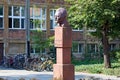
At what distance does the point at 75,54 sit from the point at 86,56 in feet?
4.92

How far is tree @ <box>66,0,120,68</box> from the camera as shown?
27.9m

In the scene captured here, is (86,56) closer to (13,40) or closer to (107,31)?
(13,40)

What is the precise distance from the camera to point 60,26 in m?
15.5

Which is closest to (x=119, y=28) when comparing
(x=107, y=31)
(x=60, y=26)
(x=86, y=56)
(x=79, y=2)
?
(x=107, y=31)

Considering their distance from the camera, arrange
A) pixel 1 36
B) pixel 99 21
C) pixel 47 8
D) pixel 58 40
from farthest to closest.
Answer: pixel 47 8, pixel 1 36, pixel 99 21, pixel 58 40

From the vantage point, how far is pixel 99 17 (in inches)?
1104

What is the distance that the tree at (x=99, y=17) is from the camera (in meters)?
27.9

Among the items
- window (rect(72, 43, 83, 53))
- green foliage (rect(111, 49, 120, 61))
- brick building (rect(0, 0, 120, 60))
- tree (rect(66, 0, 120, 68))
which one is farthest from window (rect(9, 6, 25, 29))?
tree (rect(66, 0, 120, 68))

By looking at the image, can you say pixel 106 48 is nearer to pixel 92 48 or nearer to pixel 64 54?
pixel 64 54

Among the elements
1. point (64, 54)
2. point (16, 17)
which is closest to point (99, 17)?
point (64, 54)

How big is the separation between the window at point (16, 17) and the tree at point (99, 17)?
1423 centimetres

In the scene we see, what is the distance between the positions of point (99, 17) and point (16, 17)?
56.0ft

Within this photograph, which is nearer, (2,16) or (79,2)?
(79,2)

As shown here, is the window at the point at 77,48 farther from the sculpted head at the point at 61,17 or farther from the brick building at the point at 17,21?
the sculpted head at the point at 61,17
